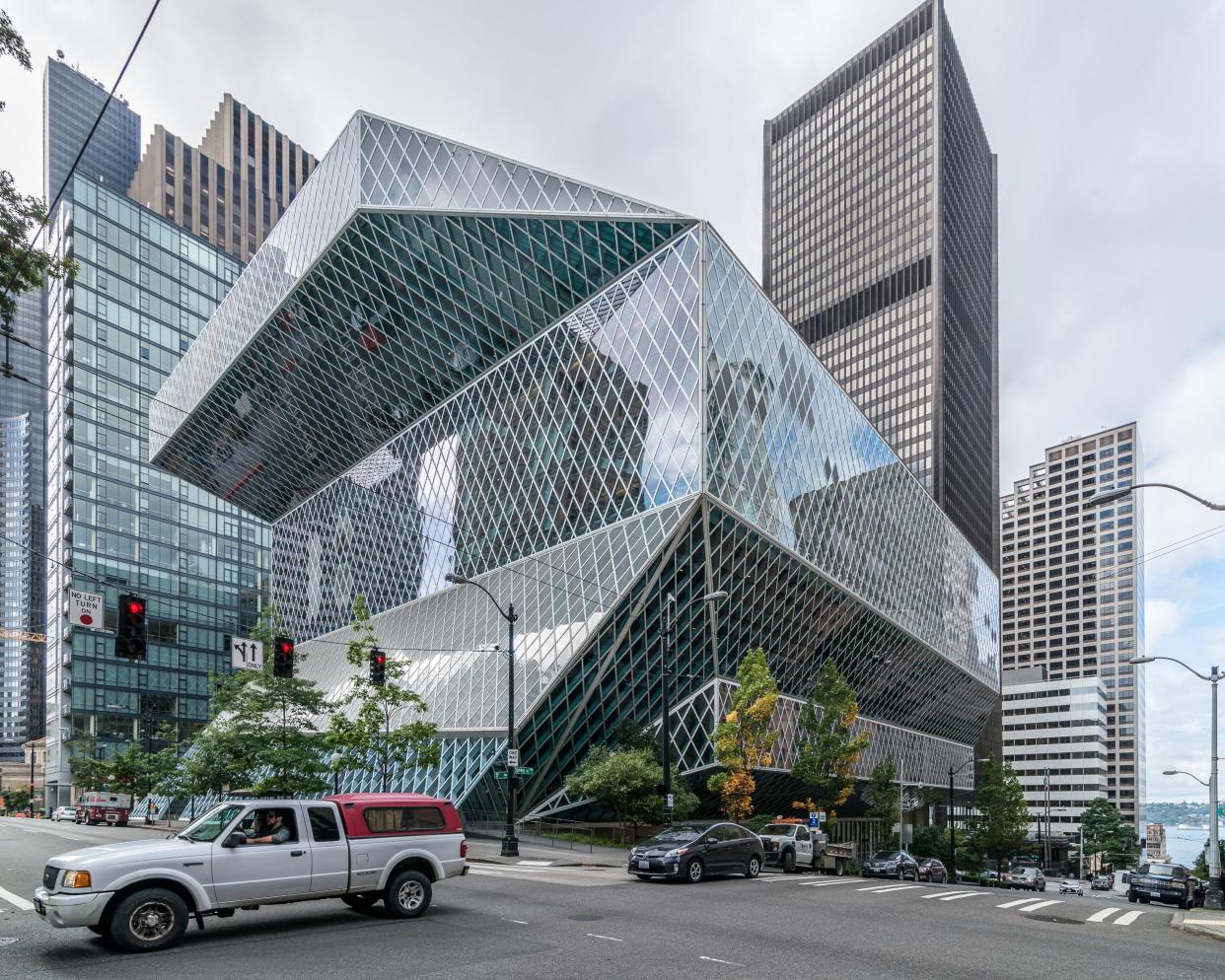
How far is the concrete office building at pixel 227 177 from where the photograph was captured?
470 feet

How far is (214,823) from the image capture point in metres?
13.4

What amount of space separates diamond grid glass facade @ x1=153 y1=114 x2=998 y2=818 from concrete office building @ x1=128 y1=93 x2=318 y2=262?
Result: 3488 inches

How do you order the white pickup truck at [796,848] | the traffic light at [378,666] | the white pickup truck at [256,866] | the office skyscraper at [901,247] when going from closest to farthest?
1. the white pickup truck at [256,866]
2. the traffic light at [378,666]
3. the white pickup truck at [796,848]
4. the office skyscraper at [901,247]

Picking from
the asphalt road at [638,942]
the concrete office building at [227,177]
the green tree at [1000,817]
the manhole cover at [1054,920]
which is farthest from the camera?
the concrete office building at [227,177]

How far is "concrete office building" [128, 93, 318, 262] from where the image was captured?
143375mm

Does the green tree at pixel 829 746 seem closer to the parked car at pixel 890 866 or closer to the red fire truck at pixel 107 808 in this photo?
the parked car at pixel 890 866

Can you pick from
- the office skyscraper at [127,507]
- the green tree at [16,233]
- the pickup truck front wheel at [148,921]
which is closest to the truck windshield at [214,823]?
the pickup truck front wheel at [148,921]

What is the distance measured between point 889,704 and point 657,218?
45.4 meters

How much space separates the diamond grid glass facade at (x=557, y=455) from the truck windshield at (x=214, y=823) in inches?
1055

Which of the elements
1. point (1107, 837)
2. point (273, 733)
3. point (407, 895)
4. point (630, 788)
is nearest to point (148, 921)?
point (407, 895)

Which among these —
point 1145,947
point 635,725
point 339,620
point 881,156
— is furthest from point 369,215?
point 881,156

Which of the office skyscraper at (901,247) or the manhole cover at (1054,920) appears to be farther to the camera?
the office skyscraper at (901,247)

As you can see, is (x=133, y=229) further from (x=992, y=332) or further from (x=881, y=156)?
(x=992, y=332)

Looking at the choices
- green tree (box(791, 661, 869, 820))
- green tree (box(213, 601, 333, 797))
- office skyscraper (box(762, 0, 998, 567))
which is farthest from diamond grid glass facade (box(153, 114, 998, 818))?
office skyscraper (box(762, 0, 998, 567))
